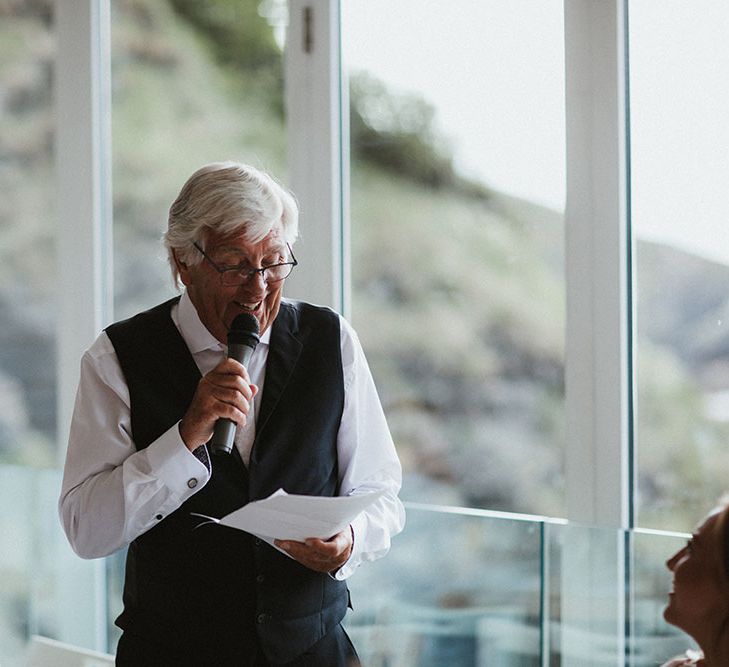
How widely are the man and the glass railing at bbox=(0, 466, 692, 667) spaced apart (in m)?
0.67

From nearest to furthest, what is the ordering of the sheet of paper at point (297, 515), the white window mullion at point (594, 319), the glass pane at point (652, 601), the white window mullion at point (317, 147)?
the sheet of paper at point (297, 515)
the glass pane at point (652, 601)
the white window mullion at point (594, 319)
the white window mullion at point (317, 147)

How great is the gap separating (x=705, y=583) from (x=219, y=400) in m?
0.88

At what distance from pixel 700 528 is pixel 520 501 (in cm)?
140

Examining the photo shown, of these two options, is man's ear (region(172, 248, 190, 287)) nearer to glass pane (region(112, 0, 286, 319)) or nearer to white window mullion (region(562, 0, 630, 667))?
white window mullion (region(562, 0, 630, 667))

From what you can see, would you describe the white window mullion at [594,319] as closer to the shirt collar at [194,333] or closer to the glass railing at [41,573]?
the shirt collar at [194,333]

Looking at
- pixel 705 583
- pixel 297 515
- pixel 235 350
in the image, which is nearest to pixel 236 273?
pixel 235 350

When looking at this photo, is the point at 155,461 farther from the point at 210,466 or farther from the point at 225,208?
the point at 225,208

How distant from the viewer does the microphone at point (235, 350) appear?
1.80m

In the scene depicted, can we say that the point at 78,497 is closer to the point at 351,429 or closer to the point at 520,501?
the point at 351,429

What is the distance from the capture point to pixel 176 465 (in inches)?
73.2

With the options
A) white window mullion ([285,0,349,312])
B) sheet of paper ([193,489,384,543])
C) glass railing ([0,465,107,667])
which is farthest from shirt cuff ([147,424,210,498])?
glass railing ([0,465,107,667])

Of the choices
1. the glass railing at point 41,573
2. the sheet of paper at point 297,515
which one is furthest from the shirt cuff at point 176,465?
the glass railing at point 41,573

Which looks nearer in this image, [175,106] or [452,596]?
[452,596]

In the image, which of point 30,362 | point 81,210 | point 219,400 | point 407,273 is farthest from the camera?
point 30,362
